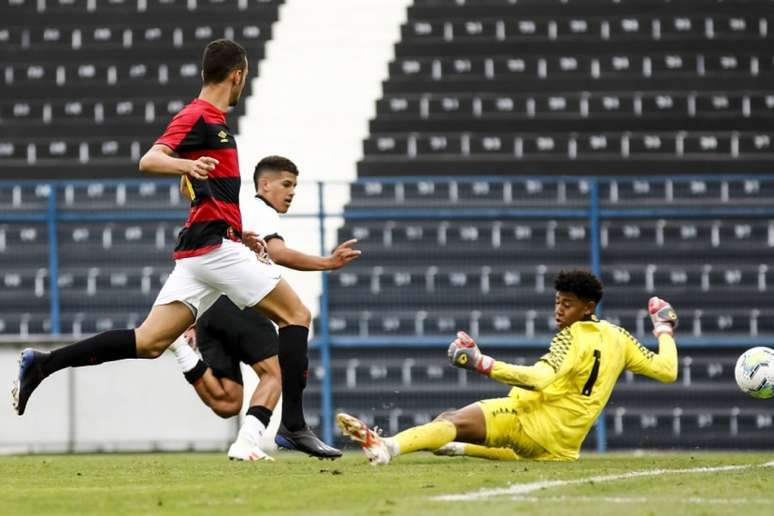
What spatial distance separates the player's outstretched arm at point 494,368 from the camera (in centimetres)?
618

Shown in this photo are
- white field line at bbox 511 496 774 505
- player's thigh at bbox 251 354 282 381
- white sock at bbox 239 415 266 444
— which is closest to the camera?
white field line at bbox 511 496 774 505

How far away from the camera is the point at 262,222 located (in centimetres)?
694

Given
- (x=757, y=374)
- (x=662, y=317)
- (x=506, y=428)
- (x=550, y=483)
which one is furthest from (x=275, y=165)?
(x=550, y=483)

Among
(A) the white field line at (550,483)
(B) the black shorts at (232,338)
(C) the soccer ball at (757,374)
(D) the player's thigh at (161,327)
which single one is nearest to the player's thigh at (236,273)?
(D) the player's thigh at (161,327)

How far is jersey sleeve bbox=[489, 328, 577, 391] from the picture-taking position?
6352 mm

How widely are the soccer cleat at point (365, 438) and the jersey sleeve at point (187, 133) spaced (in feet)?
3.94

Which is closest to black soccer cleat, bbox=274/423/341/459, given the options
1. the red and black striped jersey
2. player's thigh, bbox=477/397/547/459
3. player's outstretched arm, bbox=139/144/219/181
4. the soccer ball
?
player's thigh, bbox=477/397/547/459

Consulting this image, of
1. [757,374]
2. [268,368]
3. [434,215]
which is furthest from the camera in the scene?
[434,215]

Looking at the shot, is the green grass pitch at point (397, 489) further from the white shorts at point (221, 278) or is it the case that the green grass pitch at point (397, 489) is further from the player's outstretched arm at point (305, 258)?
the player's outstretched arm at point (305, 258)

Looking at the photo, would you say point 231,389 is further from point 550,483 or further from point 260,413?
point 550,483

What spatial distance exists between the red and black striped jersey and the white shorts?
4 centimetres

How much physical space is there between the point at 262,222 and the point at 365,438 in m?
1.26

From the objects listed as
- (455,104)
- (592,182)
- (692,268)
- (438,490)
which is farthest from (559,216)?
(438,490)

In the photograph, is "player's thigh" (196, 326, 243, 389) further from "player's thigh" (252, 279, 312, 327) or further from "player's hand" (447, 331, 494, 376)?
"player's hand" (447, 331, 494, 376)
